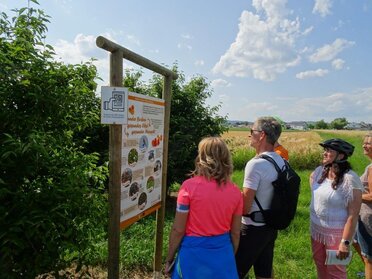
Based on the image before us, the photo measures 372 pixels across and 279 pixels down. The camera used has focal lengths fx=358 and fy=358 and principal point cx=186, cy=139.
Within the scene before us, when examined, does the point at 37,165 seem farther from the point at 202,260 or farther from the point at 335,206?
the point at 335,206

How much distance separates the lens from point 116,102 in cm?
297

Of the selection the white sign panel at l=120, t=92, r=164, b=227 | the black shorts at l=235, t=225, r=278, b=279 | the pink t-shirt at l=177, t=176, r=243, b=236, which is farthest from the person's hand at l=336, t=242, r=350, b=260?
the white sign panel at l=120, t=92, r=164, b=227

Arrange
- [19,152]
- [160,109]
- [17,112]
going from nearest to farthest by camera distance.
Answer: [19,152] → [17,112] → [160,109]

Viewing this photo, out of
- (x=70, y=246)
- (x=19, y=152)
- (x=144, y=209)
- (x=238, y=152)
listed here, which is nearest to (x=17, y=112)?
(x=19, y=152)

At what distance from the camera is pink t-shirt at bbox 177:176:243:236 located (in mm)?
2738

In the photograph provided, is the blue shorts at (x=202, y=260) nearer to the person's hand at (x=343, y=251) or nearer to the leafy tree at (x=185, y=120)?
the person's hand at (x=343, y=251)

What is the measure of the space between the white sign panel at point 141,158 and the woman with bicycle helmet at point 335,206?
1760 millimetres

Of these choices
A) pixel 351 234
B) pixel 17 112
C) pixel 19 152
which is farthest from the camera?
pixel 351 234

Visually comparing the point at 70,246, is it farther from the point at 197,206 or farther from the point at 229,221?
the point at 229,221

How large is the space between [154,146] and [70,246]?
1.66 meters

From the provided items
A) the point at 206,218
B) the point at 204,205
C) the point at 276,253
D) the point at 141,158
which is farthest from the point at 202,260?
the point at 276,253

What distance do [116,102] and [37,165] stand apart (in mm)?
788

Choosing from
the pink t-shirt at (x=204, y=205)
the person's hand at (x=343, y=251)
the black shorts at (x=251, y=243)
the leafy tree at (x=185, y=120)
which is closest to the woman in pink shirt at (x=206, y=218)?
the pink t-shirt at (x=204, y=205)

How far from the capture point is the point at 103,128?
8594mm
